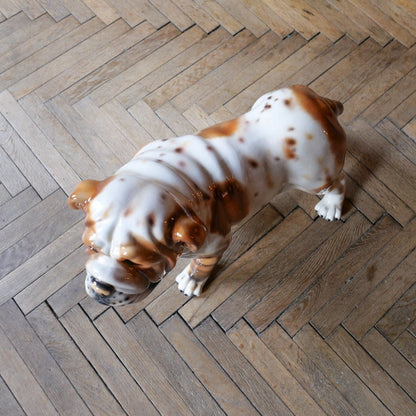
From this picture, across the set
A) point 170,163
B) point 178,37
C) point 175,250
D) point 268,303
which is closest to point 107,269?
point 175,250

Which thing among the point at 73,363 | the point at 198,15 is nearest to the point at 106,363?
the point at 73,363

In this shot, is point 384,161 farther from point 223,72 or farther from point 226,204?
point 226,204

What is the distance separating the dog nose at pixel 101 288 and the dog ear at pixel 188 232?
178 millimetres

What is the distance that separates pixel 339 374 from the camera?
4.60 ft

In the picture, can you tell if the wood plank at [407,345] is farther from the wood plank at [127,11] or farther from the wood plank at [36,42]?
the wood plank at [36,42]

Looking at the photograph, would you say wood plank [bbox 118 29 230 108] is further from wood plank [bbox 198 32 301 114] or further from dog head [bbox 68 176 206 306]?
dog head [bbox 68 176 206 306]

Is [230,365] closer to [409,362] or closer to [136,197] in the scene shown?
[409,362]

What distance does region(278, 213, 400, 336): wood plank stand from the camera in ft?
4.80

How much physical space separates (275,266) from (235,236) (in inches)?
6.6

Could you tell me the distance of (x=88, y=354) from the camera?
1425mm

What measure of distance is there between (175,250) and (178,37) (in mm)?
1251

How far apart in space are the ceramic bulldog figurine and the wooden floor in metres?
0.28

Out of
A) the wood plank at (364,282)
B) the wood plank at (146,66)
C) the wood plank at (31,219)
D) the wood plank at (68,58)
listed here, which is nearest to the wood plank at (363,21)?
the wood plank at (146,66)

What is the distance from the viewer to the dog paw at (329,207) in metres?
1.54
